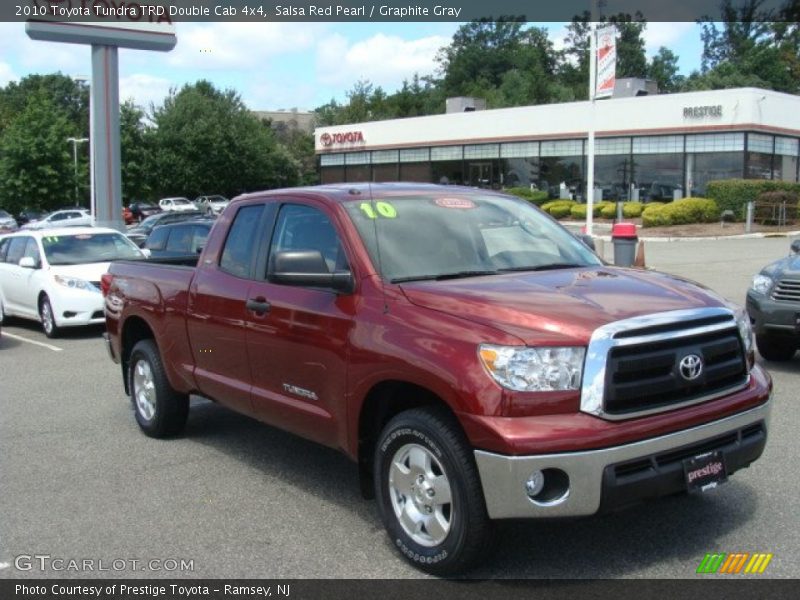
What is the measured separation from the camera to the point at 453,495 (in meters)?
4.10

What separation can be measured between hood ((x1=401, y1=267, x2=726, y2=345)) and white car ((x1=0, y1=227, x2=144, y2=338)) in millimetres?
9726

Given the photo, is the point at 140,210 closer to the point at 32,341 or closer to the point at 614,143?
the point at 614,143

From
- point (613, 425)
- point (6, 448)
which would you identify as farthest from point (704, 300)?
point (6, 448)

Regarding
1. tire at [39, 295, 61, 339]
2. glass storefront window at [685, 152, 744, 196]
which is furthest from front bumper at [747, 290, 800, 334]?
glass storefront window at [685, 152, 744, 196]

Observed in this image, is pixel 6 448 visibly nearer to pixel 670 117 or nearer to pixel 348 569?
pixel 348 569

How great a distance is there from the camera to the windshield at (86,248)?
13878 mm

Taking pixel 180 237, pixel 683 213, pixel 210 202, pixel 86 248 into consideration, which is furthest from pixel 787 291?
pixel 210 202

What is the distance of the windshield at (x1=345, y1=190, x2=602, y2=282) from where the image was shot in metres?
4.95

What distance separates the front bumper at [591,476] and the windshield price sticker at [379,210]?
177cm

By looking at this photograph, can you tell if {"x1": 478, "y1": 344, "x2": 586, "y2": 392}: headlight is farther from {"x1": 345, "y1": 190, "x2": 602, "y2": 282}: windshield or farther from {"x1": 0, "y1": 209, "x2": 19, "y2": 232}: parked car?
{"x1": 0, "y1": 209, "x2": 19, "y2": 232}: parked car

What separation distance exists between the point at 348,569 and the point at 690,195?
38.5 m

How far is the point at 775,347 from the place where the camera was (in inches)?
371

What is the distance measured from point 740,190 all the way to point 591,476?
112 feet

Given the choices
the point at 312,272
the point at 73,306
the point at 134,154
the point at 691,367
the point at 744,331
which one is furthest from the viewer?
the point at 134,154
